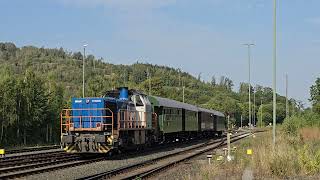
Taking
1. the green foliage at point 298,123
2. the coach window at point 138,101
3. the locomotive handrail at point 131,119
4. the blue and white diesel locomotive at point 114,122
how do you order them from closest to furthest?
1. the blue and white diesel locomotive at point 114,122
2. the locomotive handrail at point 131,119
3. the coach window at point 138,101
4. the green foliage at point 298,123

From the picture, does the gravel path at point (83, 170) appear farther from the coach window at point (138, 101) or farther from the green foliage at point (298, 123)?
the green foliage at point (298, 123)

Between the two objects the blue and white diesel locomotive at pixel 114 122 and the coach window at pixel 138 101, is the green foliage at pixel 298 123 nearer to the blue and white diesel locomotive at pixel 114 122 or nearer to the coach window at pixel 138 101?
the blue and white diesel locomotive at pixel 114 122

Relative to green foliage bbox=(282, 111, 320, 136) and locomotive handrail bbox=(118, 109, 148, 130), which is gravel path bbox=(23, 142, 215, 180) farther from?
green foliage bbox=(282, 111, 320, 136)

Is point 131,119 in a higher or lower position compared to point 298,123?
higher

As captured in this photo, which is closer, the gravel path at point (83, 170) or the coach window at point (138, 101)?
the gravel path at point (83, 170)

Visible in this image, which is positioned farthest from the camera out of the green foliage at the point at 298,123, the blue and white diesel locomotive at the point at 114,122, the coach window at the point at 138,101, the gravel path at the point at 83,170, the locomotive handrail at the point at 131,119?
the green foliage at the point at 298,123

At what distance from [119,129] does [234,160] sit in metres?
6.14

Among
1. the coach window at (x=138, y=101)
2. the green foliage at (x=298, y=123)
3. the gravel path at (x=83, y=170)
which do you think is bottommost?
the gravel path at (x=83, y=170)

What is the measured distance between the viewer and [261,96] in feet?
550

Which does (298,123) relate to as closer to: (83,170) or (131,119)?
(131,119)

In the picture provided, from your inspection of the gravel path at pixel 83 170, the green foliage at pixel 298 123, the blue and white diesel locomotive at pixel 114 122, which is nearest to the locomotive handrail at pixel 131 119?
the blue and white diesel locomotive at pixel 114 122

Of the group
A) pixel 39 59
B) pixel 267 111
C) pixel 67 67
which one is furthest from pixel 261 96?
pixel 39 59

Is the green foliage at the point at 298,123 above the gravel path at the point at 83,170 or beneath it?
above

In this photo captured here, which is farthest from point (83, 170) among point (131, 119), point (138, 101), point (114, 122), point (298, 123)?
point (298, 123)
